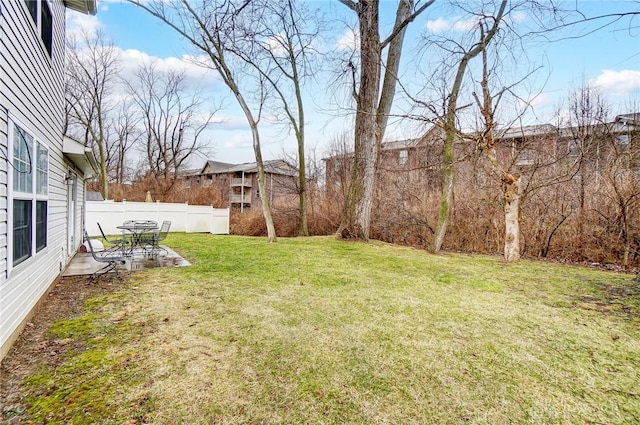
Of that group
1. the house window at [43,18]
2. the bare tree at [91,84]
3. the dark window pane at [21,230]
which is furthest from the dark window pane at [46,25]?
the bare tree at [91,84]

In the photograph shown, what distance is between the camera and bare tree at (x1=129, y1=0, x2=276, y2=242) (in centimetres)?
943

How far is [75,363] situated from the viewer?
8.93 ft

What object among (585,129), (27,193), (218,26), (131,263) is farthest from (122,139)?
(585,129)

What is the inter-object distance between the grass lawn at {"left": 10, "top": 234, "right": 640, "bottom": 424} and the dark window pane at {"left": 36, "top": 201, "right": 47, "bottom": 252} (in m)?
0.98

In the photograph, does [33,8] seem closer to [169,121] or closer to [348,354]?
[348,354]

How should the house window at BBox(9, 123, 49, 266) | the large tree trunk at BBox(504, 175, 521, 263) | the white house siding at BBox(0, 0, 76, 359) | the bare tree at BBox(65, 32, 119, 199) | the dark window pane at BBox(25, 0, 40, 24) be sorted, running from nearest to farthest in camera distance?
the white house siding at BBox(0, 0, 76, 359) → the house window at BBox(9, 123, 49, 266) → the dark window pane at BBox(25, 0, 40, 24) → the large tree trunk at BBox(504, 175, 521, 263) → the bare tree at BBox(65, 32, 119, 199)

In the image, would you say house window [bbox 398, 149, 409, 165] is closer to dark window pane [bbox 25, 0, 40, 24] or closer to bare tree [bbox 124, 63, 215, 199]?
dark window pane [bbox 25, 0, 40, 24]

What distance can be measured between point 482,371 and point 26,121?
5.09 m

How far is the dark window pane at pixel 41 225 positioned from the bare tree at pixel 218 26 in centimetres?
657

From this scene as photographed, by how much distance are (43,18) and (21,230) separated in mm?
3179

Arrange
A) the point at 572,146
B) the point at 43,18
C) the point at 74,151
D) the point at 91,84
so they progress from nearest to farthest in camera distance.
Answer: the point at 43,18 → the point at 74,151 → the point at 572,146 → the point at 91,84

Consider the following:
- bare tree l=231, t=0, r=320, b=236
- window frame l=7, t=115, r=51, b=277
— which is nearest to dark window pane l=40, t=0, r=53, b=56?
window frame l=7, t=115, r=51, b=277

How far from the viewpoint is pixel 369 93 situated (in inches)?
381

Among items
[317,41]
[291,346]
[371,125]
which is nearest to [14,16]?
[291,346]
